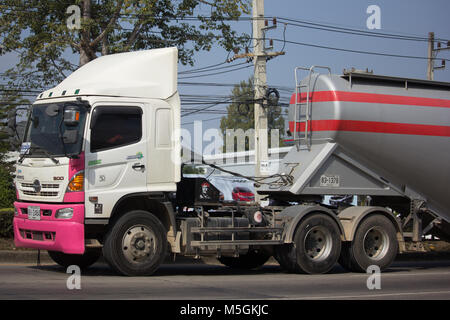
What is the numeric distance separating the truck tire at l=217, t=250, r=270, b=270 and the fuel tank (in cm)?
222

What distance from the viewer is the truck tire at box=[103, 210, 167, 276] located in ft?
36.7

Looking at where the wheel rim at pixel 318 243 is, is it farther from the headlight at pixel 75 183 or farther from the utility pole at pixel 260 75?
the utility pole at pixel 260 75

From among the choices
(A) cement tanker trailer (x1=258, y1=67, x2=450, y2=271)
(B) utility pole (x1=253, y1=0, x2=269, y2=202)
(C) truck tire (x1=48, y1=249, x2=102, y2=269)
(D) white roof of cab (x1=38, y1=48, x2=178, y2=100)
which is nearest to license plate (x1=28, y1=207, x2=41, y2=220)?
(C) truck tire (x1=48, y1=249, x2=102, y2=269)

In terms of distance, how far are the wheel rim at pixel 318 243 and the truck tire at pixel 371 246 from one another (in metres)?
0.60

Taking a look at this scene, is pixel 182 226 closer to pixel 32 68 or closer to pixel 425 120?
pixel 425 120

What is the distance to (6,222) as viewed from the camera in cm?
1560

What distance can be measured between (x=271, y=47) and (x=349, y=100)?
1205cm

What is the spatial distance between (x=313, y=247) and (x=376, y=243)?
60.8 inches

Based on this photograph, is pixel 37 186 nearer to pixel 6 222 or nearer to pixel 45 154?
pixel 45 154

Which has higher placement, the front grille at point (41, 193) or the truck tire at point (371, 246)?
the front grille at point (41, 193)

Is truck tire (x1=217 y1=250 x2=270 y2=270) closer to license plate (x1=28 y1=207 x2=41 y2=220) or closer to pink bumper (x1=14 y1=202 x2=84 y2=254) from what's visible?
pink bumper (x1=14 y1=202 x2=84 y2=254)

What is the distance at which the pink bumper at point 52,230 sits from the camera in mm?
10828

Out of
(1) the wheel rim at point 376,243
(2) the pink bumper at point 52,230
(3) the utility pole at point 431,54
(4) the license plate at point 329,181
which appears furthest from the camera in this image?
(3) the utility pole at point 431,54

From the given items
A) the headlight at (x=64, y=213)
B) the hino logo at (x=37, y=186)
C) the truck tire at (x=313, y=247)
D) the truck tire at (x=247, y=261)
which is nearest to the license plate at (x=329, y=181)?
the truck tire at (x=313, y=247)
